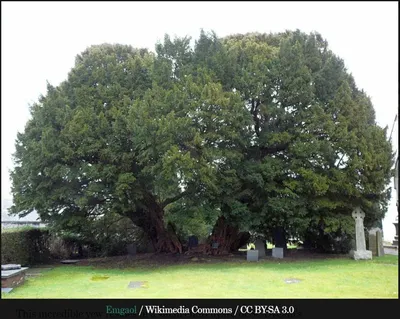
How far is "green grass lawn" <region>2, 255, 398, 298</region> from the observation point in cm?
1030

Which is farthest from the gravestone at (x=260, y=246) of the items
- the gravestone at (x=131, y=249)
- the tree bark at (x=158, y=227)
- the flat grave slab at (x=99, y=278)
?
the flat grave slab at (x=99, y=278)

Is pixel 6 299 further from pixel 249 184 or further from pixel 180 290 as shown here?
pixel 249 184

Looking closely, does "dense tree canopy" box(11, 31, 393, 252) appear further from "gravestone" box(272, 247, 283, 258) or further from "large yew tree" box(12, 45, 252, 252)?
"gravestone" box(272, 247, 283, 258)

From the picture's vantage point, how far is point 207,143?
58.8 ft

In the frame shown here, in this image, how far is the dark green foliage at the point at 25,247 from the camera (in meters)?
18.1

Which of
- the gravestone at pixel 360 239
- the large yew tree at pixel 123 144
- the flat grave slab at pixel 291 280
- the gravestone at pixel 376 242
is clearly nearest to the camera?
the flat grave slab at pixel 291 280

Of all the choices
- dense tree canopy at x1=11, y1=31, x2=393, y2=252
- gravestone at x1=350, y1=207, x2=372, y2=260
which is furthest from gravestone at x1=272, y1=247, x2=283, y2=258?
gravestone at x1=350, y1=207, x2=372, y2=260

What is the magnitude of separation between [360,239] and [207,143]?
325 inches

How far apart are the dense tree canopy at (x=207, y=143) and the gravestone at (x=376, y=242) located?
1.08 m

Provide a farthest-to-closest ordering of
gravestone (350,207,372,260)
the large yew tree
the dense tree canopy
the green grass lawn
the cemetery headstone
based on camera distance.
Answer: the cemetery headstone
gravestone (350,207,372,260)
the dense tree canopy
the large yew tree
the green grass lawn

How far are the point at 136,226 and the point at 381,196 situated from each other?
45.9 ft

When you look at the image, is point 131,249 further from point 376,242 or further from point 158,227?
point 376,242

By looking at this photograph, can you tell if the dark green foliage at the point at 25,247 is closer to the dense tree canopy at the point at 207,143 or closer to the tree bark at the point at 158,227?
the dense tree canopy at the point at 207,143

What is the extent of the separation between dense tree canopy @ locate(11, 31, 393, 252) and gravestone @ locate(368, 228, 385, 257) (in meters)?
1.08
